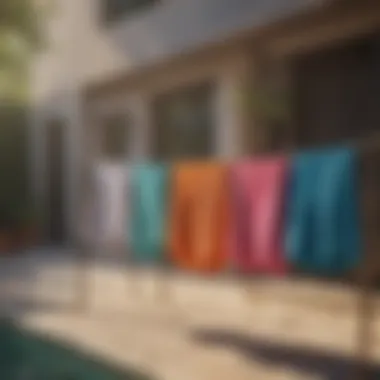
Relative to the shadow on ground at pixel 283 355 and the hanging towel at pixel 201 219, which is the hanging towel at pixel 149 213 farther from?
the shadow on ground at pixel 283 355

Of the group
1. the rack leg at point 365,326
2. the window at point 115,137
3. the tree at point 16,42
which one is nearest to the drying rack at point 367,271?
the rack leg at point 365,326

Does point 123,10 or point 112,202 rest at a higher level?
point 123,10

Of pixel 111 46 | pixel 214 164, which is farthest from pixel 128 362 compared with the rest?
pixel 111 46

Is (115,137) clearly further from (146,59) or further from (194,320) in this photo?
(194,320)

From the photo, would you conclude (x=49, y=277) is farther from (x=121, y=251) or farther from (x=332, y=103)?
(x=332, y=103)

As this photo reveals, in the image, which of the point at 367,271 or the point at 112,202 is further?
the point at 112,202

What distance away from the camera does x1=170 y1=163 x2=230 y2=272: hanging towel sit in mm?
975

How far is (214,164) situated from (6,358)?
345 mm

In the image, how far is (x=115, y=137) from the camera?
1010mm

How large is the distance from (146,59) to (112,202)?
199mm

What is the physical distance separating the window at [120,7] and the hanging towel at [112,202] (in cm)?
18

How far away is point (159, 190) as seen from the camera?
1.01 meters

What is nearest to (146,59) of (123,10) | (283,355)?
(123,10)

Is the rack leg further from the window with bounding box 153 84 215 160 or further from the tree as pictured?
the tree
